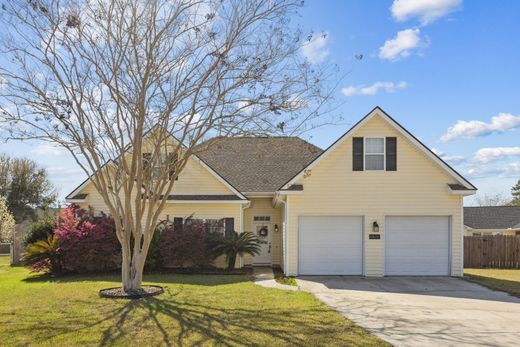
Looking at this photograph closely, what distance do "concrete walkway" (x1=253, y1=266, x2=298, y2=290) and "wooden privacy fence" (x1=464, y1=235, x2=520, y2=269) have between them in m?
10.5

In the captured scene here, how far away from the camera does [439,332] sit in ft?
27.3

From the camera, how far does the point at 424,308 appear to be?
421 inches

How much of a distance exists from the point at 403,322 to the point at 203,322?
3.97 metres

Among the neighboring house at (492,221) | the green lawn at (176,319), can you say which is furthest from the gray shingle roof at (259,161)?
the neighboring house at (492,221)

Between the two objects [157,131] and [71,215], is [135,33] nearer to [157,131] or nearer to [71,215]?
[157,131]

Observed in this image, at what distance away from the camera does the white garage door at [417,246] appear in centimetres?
1700

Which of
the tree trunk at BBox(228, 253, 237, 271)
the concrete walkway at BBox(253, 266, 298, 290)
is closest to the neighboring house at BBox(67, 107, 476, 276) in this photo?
the concrete walkway at BBox(253, 266, 298, 290)

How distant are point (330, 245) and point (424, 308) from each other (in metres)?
6.58

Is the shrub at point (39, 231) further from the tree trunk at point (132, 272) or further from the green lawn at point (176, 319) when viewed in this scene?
the tree trunk at point (132, 272)

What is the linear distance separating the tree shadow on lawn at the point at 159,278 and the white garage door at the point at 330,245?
247 centimetres

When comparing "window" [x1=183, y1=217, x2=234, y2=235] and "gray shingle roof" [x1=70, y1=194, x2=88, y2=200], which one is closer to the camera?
"window" [x1=183, y1=217, x2=234, y2=235]

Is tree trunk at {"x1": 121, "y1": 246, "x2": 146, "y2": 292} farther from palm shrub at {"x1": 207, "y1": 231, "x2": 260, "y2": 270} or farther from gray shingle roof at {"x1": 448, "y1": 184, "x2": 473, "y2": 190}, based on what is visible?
gray shingle roof at {"x1": 448, "y1": 184, "x2": 473, "y2": 190}

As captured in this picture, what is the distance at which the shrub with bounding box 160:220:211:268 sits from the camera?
17594 mm

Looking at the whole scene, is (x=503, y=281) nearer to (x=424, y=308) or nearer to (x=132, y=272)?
(x=424, y=308)
